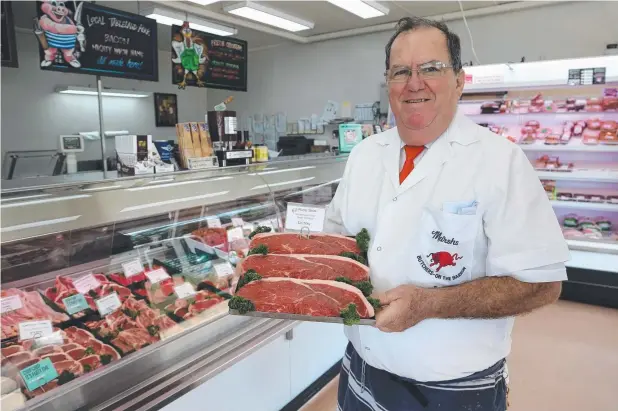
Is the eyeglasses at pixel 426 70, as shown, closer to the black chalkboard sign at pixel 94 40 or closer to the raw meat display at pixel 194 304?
the raw meat display at pixel 194 304

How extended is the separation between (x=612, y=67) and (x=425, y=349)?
4.87m

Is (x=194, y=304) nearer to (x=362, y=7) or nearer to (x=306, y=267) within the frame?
(x=306, y=267)

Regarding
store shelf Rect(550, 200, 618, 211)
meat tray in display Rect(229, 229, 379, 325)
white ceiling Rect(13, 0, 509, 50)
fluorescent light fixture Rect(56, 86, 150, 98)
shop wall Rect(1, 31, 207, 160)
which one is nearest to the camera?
meat tray in display Rect(229, 229, 379, 325)

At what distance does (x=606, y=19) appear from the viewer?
6.47 m

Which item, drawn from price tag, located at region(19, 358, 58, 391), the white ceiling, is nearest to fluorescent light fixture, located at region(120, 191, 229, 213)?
price tag, located at region(19, 358, 58, 391)

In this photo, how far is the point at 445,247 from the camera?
5.02ft

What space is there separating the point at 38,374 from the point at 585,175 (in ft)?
18.8

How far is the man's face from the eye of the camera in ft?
4.97

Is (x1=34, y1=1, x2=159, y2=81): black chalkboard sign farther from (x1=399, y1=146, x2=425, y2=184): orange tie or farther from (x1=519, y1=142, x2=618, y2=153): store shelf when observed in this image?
(x1=519, y1=142, x2=618, y2=153): store shelf

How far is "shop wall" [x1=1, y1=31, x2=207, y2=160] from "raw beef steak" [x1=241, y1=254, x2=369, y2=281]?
8.89 metres

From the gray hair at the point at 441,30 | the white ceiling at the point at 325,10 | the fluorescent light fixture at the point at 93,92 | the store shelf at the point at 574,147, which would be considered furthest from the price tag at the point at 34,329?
the fluorescent light fixture at the point at 93,92

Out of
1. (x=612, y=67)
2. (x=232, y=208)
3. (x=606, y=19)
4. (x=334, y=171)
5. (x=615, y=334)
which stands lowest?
(x=615, y=334)

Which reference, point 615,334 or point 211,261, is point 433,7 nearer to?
point 615,334

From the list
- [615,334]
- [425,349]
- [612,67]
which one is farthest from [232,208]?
[612,67]
